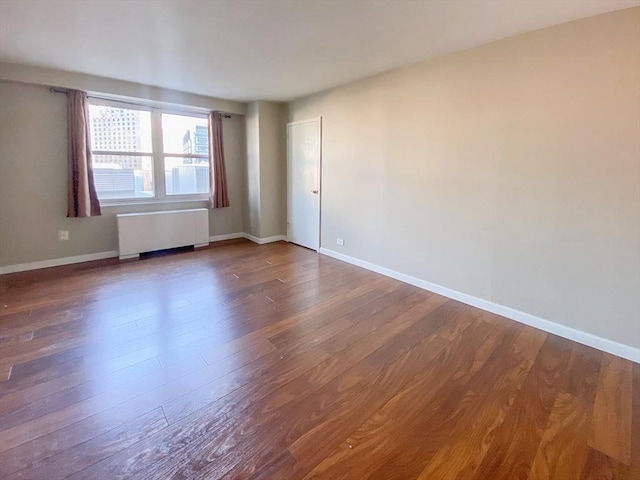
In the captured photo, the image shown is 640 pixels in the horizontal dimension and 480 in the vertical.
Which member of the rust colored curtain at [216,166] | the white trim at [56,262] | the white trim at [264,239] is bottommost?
the white trim at [56,262]

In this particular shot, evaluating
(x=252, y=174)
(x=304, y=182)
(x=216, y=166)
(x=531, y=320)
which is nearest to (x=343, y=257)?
(x=304, y=182)

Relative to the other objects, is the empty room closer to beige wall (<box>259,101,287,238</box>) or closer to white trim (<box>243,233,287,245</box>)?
beige wall (<box>259,101,287,238</box>)

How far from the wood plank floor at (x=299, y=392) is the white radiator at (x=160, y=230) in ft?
4.36

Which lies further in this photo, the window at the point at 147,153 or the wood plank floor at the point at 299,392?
the window at the point at 147,153

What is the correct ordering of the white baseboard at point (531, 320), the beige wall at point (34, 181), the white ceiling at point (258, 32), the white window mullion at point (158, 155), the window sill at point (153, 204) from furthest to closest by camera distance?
the white window mullion at point (158, 155), the window sill at point (153, 204), the beige wall at point (34, 181), the white baseboard at point (531, 320), the white ceiling at point (258, 32)

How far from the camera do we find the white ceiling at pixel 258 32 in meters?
2.19

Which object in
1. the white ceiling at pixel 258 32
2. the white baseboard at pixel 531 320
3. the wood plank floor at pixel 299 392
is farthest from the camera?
the white baseboard at pixel 531 320

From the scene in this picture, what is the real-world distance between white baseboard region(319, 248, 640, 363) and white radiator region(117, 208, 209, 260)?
2968mm

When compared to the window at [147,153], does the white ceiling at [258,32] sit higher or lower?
higher

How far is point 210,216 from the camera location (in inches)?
217

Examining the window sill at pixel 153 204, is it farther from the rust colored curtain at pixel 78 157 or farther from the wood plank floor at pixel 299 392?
the wood plank floor at pixel 299 392

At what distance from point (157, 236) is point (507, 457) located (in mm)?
4720

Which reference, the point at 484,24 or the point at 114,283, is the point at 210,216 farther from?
the point at 484,24

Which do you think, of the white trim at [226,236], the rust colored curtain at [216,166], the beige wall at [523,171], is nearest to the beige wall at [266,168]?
the white trim at [226,236]
